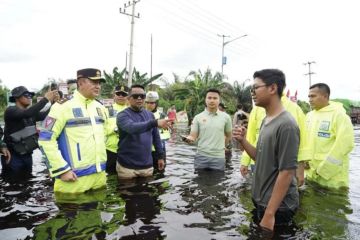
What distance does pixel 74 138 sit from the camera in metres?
4.20

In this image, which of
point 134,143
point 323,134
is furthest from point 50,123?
point 323,134

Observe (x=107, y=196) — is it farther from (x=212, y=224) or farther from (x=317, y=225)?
(x=317, y=225)

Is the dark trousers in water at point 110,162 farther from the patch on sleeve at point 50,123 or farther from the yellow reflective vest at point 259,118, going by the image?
the yellow reflective vest at point 259,118

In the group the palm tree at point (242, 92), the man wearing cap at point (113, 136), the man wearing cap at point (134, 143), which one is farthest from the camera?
the palm tree at point (242, 92)

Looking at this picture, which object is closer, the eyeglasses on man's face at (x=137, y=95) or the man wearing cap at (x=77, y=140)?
the man wearing cap at (x=77, y=140)

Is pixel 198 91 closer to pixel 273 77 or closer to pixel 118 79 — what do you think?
pixel 118 79

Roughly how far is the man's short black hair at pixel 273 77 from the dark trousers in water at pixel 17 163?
201 inches

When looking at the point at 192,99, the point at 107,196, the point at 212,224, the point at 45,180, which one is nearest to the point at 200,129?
the point at 107,196

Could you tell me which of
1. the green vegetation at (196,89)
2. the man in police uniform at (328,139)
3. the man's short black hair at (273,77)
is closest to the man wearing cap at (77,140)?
the man's short black hair at (273,77)

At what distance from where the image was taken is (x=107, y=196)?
200 inches

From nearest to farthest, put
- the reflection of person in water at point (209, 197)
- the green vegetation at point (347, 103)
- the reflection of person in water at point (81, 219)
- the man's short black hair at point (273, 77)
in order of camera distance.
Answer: the man's short black hair at point (273, 77) < the reflection of person in water at point (81, 219) < the reflection of person in water at point (209, 197) < the green vegetation at point (347, 103)

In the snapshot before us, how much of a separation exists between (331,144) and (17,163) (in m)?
5.53

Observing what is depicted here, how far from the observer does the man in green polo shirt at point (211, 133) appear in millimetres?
6477

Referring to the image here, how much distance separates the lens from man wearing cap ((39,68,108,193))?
159 inches
